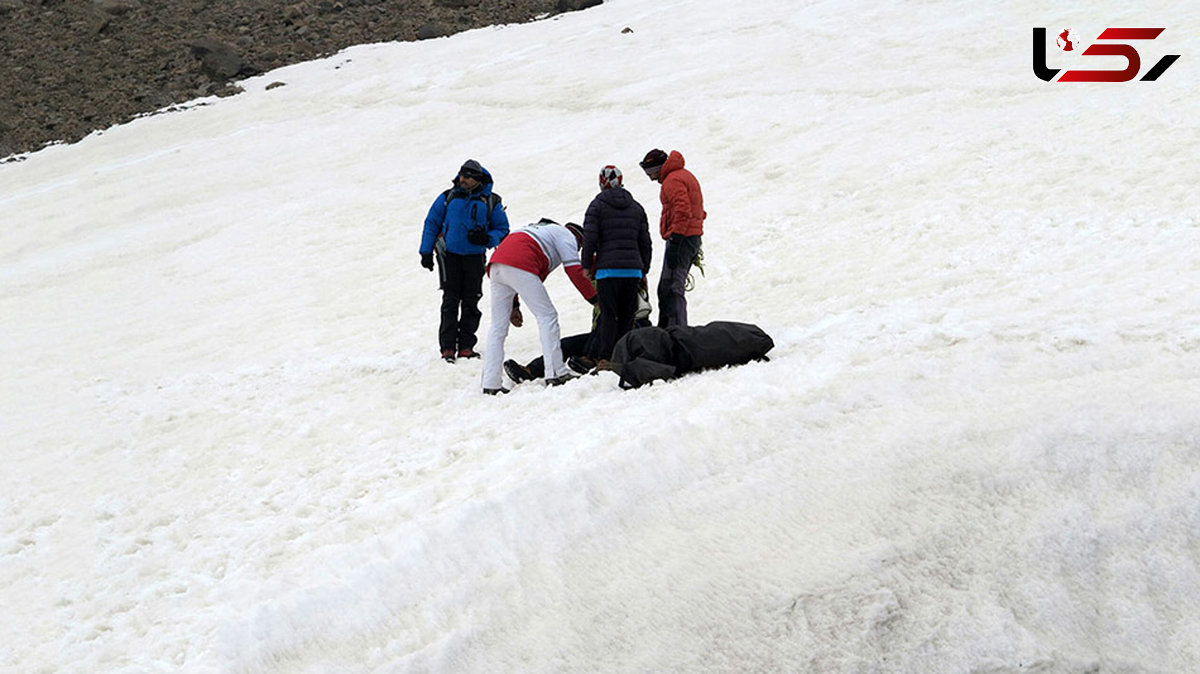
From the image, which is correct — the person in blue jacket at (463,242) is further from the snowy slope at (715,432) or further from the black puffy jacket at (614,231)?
the black puffy jacket at (614,231)

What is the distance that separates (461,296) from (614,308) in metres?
2.27

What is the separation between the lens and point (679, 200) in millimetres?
8930

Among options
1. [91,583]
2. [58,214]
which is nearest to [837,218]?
[91,583]

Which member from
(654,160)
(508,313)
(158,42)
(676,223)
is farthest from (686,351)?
(158,42)

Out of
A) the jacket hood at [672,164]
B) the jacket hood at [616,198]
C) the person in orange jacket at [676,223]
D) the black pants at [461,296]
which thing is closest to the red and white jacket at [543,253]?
the jacket hood at [616,198]

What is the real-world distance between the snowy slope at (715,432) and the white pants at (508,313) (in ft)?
1.01

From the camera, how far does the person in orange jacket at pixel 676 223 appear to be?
8.95m

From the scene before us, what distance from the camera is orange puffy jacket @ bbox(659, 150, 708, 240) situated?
8938mm

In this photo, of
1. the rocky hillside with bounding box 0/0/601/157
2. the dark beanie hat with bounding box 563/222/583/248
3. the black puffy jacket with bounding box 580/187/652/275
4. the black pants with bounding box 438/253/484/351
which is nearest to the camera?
the black puffy jacket with bounding box 580/187/652/275

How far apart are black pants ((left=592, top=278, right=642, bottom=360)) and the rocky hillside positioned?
82.5 feet

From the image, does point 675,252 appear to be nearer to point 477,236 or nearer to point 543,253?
point 543,253

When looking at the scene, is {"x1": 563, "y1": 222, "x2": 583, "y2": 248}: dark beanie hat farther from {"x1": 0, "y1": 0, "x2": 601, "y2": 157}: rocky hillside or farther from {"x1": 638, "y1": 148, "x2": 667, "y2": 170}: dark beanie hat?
{"x1": 0, "y1": 0, "x2": 601, "y2": 157}: rocky hillside

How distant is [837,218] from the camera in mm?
12891

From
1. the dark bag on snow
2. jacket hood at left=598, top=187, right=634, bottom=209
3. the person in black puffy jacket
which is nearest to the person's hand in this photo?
the person in black puffy jacket
